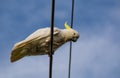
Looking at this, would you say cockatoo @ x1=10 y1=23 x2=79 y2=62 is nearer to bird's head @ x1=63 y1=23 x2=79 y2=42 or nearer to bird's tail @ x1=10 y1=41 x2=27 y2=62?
bird's tail @ x1=10 y1=41 x2=27 y2=62

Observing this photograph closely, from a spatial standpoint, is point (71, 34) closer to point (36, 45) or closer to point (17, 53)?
point (36, 45)

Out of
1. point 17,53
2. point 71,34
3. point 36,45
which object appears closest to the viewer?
point 17,53

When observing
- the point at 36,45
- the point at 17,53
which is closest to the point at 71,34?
the point at 36,45

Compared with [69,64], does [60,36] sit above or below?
above

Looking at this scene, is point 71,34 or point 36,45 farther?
point 71,34

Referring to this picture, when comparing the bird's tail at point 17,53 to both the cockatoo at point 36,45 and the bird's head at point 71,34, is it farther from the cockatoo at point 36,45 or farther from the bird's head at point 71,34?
the bird's head at point 71,34

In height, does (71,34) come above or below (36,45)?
above

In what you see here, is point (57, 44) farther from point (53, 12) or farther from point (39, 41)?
point (53, 12)

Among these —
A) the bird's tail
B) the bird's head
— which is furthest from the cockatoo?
the bird's head

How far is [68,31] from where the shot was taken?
7695mm

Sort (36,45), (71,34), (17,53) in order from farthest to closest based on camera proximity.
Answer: (71,34), (36,45), (17,53)

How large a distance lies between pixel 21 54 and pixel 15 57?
11cm

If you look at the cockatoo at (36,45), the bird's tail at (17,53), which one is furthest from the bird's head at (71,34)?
the bird's tail at (17,53)

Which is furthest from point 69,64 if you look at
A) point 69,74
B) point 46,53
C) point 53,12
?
point 53,12
